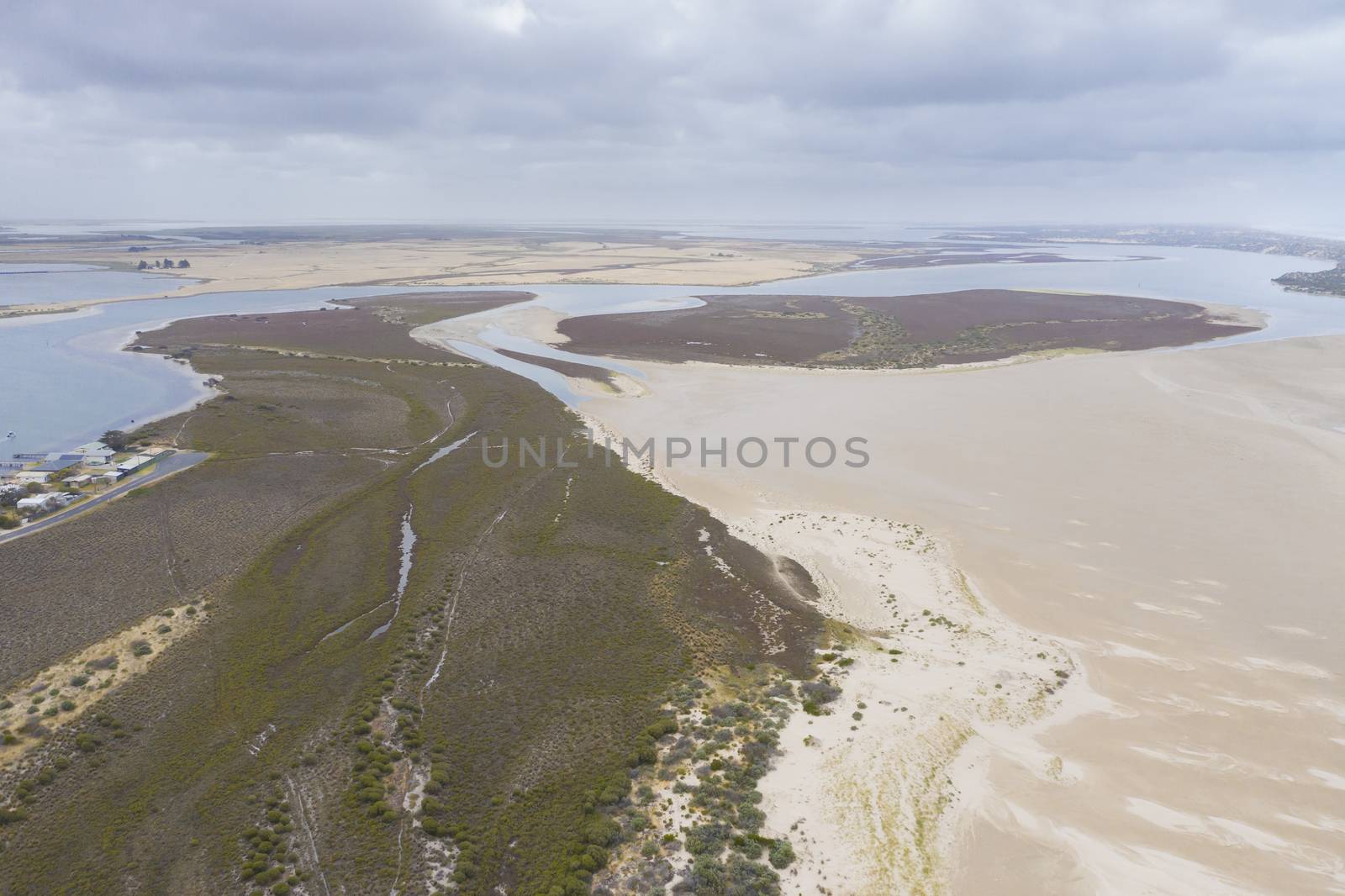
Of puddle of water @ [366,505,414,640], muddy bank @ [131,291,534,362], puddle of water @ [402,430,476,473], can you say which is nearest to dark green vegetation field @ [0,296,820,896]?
puddle of water @ [366,505,414,640]

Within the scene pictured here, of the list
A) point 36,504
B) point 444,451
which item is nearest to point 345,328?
point 444,451

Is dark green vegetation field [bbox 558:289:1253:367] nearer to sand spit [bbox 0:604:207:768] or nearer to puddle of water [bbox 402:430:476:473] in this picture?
puddle of water [bbox 402:430:476:473]

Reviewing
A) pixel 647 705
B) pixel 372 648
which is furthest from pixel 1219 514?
pixel 372 648

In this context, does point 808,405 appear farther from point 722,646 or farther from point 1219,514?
point 722,646

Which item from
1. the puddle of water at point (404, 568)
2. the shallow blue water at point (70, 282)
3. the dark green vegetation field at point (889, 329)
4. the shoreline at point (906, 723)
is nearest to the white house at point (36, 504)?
the puddle of water at point (404, 568)

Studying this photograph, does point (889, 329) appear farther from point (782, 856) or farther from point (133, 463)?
point (782, 856)
